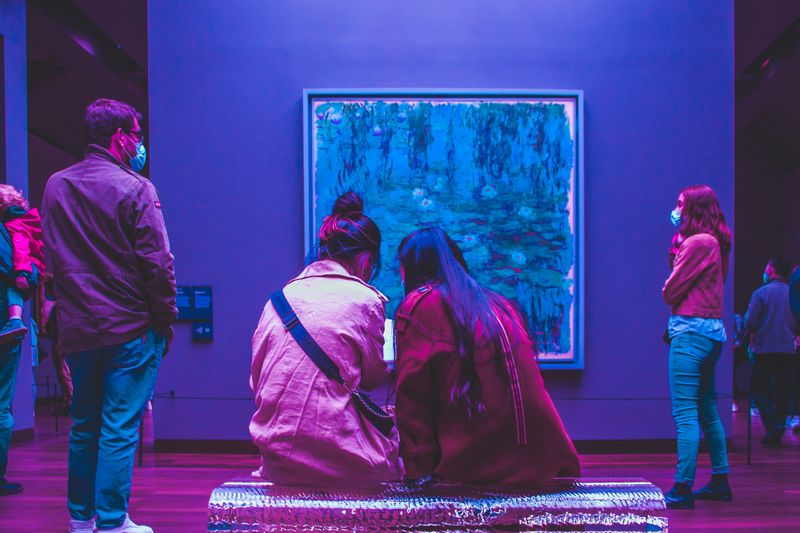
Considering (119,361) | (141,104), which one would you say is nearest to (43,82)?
(141,104)

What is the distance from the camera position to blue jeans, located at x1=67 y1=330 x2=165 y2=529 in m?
2.46

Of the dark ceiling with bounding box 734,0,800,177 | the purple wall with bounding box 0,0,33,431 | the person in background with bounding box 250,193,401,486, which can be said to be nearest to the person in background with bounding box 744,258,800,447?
the dark ceiling with bounding box 734,0,800,177

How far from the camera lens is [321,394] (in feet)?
5.99

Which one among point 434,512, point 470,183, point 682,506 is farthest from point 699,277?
point 434,512

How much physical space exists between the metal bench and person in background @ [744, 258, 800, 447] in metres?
4.92

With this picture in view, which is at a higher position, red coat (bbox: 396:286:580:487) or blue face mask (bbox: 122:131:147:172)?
blue face mask (bbox: 122:131:147:172)

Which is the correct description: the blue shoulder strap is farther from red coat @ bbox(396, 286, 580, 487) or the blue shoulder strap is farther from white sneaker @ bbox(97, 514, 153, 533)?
white sneaker @ bbox(97, 514, 153, 533)

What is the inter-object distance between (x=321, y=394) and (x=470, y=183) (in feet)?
10.9

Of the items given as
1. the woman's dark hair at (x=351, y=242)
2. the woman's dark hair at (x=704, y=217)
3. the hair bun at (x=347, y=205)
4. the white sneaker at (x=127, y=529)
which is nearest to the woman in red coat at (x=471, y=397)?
the woman's dark hair at (x=351, y=242)

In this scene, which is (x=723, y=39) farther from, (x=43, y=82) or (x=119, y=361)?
(x=43, y=82)

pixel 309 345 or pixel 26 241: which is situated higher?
pixel 26 241

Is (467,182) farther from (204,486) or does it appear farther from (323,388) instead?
(323,388)

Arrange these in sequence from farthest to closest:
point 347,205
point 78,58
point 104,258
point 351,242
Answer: point 78,58 < point 104,258 < point 347,205 < point 351,242

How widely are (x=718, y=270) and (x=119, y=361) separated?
289 centimetres
